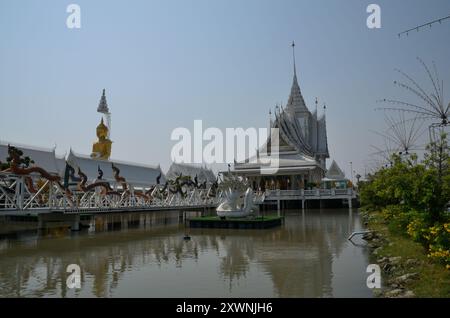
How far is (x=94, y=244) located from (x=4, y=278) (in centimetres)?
717

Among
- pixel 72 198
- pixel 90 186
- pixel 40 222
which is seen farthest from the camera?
pixel 40 222

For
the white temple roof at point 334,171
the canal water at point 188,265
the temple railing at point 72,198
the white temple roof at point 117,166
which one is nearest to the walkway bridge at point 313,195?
the temple railing at point 72,198

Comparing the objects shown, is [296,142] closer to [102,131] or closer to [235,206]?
[102,131]

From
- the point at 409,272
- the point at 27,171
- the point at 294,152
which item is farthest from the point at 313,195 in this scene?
the point at 409,272

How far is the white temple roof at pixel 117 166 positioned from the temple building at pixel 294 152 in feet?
37.6

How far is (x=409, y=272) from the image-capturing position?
9.83 meters

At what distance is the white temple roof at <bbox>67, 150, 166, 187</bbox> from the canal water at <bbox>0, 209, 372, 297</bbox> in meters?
20.9

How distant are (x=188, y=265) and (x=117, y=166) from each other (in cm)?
3837

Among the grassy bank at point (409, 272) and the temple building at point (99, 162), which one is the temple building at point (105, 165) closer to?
the temple building at point (99, 162)

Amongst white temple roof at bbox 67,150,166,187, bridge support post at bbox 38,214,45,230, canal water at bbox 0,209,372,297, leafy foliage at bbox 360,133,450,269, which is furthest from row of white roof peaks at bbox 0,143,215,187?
leafy foliage at bbox 360,133,450,269

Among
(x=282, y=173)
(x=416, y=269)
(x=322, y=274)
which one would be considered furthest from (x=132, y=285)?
(x=282, y=173)

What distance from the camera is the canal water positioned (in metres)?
9.56

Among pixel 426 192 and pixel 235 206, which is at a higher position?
pixel 426 192

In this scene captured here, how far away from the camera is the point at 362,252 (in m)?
14.9
